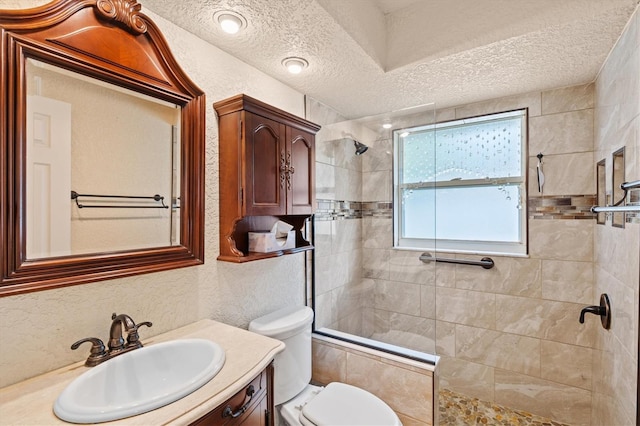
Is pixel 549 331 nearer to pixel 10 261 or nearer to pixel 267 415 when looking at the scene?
pixel 267 415

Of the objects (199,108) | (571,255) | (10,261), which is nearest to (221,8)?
(199,108)

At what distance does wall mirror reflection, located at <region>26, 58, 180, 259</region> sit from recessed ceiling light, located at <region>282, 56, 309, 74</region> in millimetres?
709

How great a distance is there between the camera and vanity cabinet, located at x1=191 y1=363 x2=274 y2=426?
0.95m

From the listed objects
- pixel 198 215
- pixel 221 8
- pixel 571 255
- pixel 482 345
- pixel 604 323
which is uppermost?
pixel 221 8

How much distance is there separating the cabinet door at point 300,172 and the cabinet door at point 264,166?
0.18ft

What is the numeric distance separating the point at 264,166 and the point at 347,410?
1.35 metres

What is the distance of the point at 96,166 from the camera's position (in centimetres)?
115

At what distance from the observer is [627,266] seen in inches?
54.1

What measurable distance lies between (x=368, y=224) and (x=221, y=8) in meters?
1.85

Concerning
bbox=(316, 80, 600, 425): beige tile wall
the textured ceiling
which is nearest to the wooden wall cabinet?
the textured ceiling

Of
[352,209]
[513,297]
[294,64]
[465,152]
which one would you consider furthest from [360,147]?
[513,297]

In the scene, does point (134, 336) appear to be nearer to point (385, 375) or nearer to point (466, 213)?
point (385, 375)

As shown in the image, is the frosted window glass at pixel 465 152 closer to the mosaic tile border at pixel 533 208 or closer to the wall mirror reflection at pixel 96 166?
the mosaic tile border at pixel 533 208

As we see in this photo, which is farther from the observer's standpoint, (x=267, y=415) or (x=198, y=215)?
(x=198, y=215)
